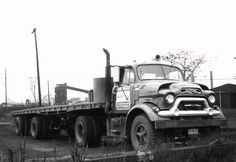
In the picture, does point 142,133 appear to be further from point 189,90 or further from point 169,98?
point 189,90

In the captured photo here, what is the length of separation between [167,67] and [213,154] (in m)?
3.93

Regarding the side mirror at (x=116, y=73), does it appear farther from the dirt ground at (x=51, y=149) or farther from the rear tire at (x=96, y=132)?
the rear tire at (x=96, y=132)

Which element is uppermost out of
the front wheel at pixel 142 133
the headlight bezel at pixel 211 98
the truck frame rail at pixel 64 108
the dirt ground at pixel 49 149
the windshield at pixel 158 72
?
the windshield at pixel 158 72

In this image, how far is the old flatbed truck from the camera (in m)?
8.50

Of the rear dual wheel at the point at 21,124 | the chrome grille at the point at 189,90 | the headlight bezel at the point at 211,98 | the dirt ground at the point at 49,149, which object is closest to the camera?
the dirt ground at the point at 49,149

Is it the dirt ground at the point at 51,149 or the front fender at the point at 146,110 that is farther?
the front fender at the point at 146,110

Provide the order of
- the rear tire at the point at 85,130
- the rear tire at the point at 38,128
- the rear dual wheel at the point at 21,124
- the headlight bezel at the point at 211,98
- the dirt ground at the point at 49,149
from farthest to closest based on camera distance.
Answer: the rear dual wheel at the point at 21,124, the rear tire at the point at 38,128, the rear tire at the point at 85,130, the headlight bezel at the point at 211,98, the dirt ground at the point at 49,149


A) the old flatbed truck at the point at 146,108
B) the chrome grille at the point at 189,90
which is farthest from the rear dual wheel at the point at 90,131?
the chrome grille at the point at 189,90

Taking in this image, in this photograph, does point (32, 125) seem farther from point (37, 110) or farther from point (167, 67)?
point (167, 67)

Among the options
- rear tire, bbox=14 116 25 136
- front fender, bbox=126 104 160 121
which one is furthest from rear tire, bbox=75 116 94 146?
rear tire, bbox=14 116 25 136

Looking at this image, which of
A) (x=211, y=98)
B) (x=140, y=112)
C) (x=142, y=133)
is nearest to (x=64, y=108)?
(x=140, y=112)

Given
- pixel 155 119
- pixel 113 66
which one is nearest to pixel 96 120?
pixel 113 66

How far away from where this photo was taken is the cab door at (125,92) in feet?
32.3

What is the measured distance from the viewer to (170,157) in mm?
6250
